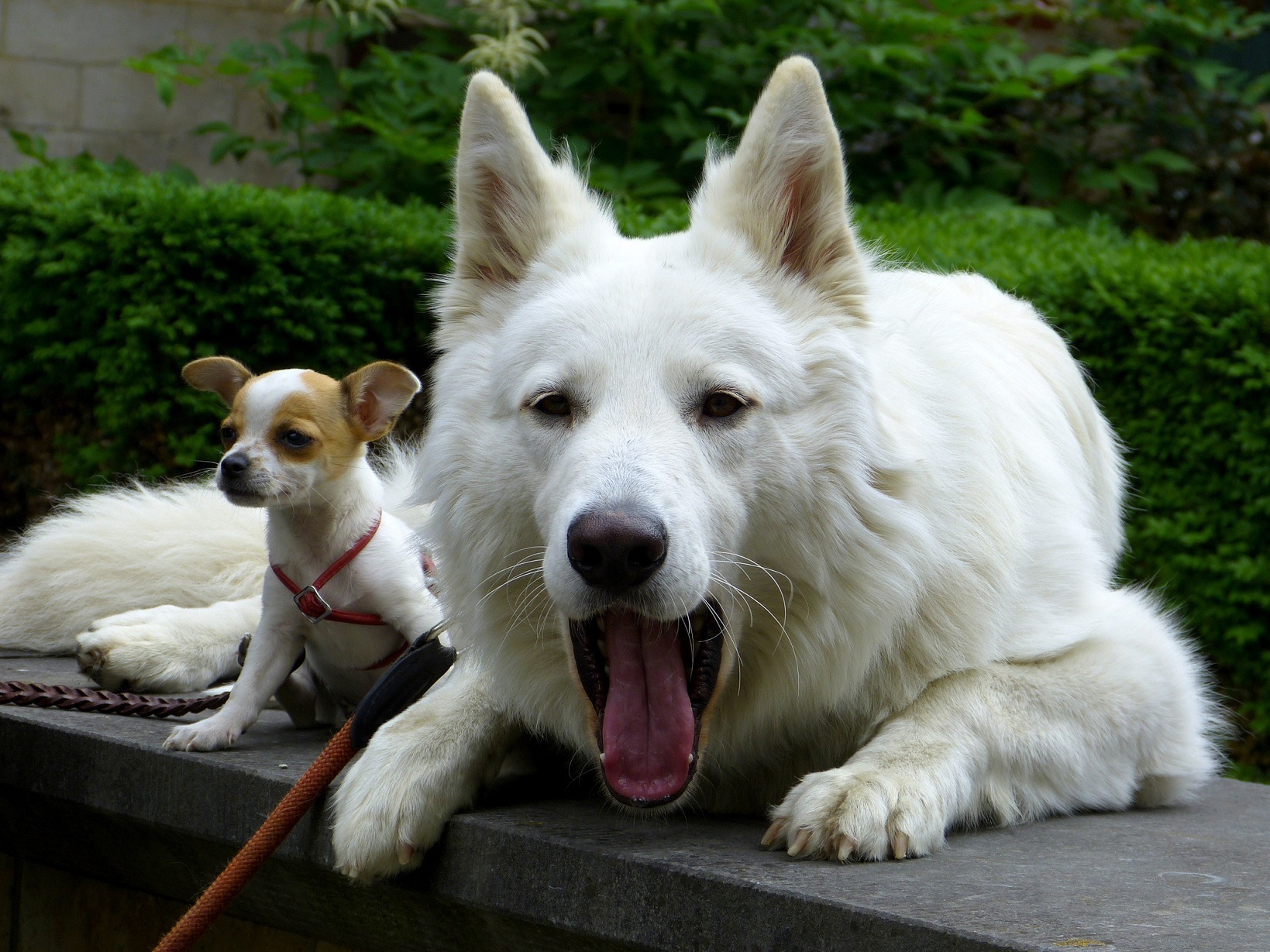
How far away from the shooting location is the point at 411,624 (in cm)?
277

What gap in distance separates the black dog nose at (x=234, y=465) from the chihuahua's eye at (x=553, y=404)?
654 millimetres

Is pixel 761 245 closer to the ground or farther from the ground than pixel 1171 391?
farther from the ground

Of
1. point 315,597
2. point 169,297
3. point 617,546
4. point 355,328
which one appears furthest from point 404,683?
point 169,297

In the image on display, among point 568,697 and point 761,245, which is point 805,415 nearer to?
point 761,245

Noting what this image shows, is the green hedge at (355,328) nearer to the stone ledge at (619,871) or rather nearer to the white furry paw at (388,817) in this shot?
the stone ledge at (619,871)

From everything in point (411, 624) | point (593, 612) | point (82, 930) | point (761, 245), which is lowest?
point (82, 930)

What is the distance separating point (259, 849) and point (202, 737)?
1.53 feet

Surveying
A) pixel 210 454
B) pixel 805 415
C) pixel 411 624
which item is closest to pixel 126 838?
pixel 411 624

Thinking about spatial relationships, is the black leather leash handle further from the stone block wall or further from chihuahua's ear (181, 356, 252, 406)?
the stone block wall

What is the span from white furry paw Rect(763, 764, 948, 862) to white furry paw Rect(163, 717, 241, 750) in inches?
45.6

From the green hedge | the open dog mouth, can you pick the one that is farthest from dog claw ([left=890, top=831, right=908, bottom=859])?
the green hedge

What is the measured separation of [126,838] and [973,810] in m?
1.80

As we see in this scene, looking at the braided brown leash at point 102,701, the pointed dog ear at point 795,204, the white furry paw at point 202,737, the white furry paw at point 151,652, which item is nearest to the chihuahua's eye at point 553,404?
the pointed dog ear at point 795,204

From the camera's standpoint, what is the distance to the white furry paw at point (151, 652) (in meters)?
3.25
